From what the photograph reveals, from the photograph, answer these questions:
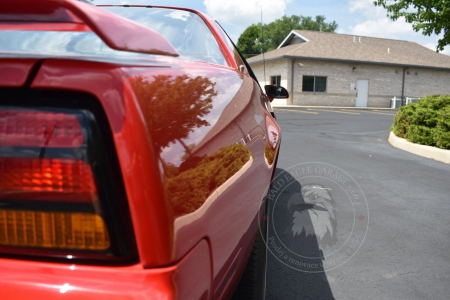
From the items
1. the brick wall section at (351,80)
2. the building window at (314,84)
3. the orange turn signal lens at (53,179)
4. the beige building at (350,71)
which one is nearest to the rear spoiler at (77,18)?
the orange turn signal lens at (53,179)

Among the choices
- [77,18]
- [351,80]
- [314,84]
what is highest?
[77,18]

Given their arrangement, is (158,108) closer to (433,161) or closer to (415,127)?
(433,161)

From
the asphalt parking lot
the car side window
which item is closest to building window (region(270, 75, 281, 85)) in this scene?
the asphalt parking lot

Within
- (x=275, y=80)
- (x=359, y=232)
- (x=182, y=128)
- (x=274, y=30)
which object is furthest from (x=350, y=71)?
(x=274, y=30)

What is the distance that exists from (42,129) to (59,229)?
0.21m

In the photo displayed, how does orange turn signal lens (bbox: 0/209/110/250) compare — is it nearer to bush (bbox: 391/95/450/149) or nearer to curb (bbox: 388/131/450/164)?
curb (bbox: 388/131/450/164)

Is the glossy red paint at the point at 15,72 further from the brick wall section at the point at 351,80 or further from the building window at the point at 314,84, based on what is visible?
the building window at the point at 314,84

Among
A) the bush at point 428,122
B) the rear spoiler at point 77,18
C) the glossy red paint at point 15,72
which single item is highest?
the rear spoiler at point 77,18

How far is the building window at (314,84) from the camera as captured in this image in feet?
102

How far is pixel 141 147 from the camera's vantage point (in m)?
0.82

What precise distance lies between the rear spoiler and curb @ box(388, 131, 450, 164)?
7.41m

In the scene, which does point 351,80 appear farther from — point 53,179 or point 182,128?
point 53,179

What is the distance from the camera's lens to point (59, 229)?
2.83ft

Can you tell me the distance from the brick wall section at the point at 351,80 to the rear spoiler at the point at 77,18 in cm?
2995
